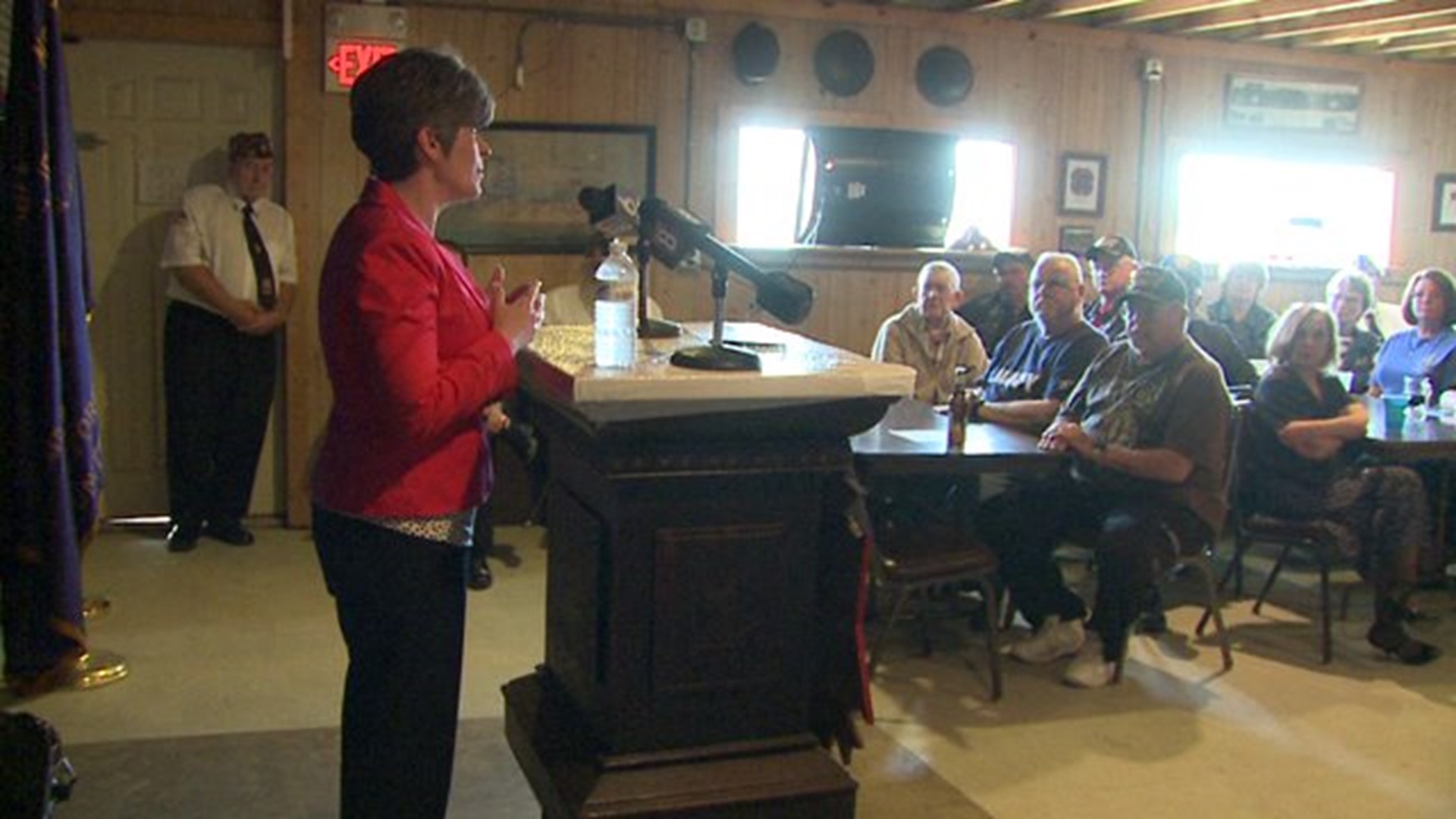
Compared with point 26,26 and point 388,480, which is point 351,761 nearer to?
point 388,480

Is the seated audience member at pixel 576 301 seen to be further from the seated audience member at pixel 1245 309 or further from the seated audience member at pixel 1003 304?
the seated audience member at pixel 1245 309

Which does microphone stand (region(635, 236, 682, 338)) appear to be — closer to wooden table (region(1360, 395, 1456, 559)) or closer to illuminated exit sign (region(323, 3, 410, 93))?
wooden table (region(1360, 395, 1456, 559))

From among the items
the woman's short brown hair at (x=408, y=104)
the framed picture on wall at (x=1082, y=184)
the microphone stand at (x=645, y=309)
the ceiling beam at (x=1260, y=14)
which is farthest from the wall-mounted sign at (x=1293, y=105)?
the woman's short brown hair at (x=408, y=104)

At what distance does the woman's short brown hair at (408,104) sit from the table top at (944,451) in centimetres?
180

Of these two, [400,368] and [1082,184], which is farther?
[1082,184]

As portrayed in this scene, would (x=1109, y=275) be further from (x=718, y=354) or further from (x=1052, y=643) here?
(x=718, y=354)

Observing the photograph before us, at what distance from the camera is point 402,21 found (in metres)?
5.50

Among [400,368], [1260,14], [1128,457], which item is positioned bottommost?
[1128,457]

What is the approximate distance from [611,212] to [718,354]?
1.04 feet

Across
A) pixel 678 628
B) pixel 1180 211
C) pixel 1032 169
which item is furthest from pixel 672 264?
pixel 1180 211

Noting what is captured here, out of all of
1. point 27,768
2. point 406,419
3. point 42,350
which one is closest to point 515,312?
point 406,419

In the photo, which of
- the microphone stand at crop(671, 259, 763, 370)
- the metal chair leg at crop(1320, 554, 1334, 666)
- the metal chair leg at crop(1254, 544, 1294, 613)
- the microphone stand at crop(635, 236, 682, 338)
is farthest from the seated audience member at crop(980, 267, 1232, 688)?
the microphone stand at crop(671, 259, 763, 370)

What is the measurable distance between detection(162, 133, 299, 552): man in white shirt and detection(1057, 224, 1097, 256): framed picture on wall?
11.6 ft

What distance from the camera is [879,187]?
618 centimetres
